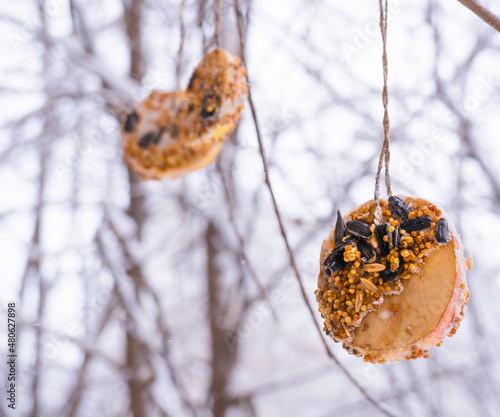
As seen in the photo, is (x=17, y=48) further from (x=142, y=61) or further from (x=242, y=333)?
(x=242, y=333)

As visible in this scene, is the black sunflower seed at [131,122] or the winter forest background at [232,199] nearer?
the black sunflower seed at [131,122]

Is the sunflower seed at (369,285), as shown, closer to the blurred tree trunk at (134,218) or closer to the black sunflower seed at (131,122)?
the black sunflower seed at (131,122)

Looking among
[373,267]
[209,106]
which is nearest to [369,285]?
[373,267]

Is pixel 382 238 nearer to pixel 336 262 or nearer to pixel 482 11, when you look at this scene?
pixel 336 262

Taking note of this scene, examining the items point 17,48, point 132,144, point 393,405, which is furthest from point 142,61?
point 393,405

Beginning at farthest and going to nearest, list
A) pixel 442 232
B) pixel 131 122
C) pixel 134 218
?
1. pixel 134 218
2. pixel 131 122
3. pixel 442 232

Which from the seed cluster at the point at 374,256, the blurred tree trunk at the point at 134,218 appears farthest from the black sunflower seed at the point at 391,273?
the blurred tree trunk at the point at 134,218

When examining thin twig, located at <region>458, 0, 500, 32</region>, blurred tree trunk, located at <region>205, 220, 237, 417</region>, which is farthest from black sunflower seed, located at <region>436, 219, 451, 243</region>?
blurred tree trunk, located at <region>205, 220, 237, 417</region>

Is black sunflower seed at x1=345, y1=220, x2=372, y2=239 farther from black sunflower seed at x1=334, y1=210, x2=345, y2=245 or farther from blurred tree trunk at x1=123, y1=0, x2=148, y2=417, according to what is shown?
blurred tree trunk at x1=123, y1=0, x2=148, y2=417
